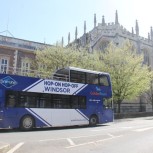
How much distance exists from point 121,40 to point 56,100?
38.0 m

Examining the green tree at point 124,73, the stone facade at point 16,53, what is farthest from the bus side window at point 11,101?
the green tree at point 124,73

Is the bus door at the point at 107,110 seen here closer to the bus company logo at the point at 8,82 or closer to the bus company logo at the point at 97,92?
the bus company logo at the point at 97,92

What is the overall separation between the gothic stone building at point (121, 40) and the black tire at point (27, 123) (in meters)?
33.3

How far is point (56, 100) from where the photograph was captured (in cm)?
1872

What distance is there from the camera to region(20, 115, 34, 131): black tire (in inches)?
668

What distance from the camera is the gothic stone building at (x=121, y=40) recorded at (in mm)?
53312

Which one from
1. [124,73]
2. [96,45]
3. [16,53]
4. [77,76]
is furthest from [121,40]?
[77,76]

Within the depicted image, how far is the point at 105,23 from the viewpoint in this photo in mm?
60188

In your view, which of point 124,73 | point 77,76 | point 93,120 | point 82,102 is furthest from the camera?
point 124,73

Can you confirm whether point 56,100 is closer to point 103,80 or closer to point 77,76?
point 77,76

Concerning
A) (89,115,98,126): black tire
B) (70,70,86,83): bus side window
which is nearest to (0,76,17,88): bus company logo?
(70,70,86,83): bus side window

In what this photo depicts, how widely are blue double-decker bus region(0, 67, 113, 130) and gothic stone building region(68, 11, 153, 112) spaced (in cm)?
2812

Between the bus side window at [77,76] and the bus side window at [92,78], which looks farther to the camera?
the bus side window at [92,78]

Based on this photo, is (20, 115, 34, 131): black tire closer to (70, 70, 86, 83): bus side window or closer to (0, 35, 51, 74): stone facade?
(70, 70, 86, 83): bus side window
